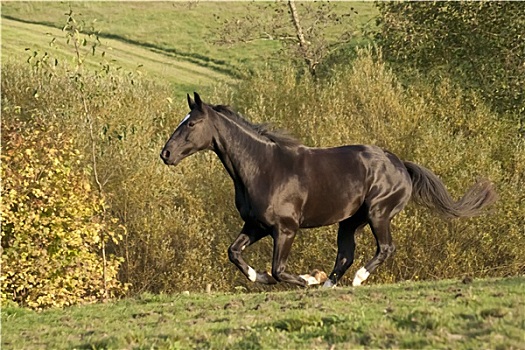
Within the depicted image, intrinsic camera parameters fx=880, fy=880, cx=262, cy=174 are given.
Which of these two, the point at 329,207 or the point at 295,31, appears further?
the point at 295,31

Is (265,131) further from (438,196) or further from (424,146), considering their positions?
(424,146)

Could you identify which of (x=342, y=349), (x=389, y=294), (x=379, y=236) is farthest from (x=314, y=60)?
(x=342, y=349)

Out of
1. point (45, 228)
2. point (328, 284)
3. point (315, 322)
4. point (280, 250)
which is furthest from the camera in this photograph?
point (45, 228)

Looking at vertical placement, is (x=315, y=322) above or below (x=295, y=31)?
above

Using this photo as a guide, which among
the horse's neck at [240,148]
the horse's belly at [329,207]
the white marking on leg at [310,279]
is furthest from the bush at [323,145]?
the white marking on leg at [310,279]

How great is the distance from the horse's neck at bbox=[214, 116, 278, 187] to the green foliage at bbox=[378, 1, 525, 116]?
21228 mm

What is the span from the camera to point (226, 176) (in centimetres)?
2805

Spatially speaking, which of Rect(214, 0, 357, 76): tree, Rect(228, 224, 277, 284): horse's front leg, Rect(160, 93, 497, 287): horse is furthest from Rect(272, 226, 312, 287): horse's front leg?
Rect(214, 0, 357, 76): tree

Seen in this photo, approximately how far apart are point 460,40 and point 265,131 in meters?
23.8

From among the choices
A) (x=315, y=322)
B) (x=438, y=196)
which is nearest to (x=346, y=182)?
(x=438, y=196)

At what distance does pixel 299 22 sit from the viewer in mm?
40062

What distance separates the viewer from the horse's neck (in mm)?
13109

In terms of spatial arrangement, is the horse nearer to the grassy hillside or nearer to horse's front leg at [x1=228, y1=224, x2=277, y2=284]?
horse's front leg at [x1=228, y1=224, x2=277, y2=284]

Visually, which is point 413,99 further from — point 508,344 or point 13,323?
point 508,344
